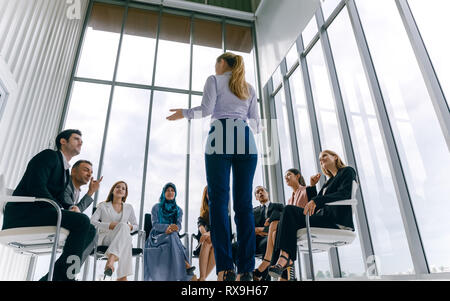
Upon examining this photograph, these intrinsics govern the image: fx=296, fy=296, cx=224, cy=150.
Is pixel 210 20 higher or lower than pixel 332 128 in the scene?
higher

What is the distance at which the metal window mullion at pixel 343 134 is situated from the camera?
287cm

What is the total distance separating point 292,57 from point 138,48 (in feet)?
9.15

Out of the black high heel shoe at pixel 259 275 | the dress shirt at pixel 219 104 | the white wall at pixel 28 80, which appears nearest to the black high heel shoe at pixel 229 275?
→ the black high heel shoe at pixel 259 275

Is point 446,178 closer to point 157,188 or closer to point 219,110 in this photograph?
point 219,110

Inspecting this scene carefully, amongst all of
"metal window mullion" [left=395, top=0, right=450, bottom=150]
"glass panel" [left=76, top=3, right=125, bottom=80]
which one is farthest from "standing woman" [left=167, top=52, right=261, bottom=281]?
"glass panel" [left=76, top=3, right=125, bottom=80]

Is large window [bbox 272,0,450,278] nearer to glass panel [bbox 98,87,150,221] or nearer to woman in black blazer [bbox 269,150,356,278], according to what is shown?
woman in black blazer [bbox 269,150,356,278]

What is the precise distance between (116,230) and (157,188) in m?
1.91

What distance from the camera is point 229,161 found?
5.29 ft

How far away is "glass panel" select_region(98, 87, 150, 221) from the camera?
4.38 meters

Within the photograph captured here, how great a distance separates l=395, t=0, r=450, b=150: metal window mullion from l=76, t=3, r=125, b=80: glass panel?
4.29m

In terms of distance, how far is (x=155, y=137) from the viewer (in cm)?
482

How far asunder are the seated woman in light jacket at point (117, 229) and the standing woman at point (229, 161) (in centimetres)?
122

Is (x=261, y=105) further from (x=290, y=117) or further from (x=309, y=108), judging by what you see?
(x=309, y=108)
